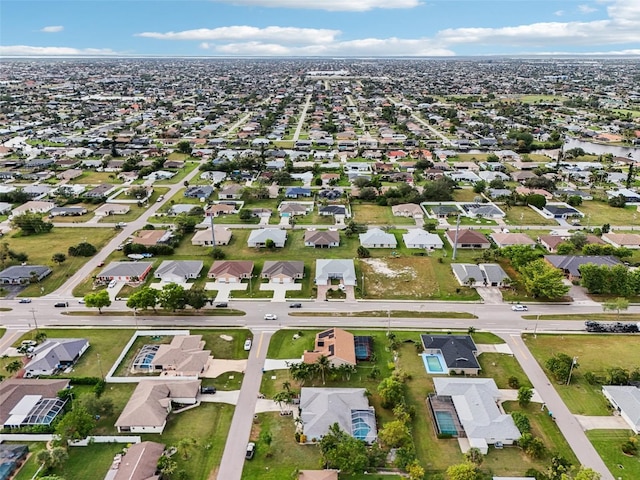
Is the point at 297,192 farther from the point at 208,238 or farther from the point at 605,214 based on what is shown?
the point at 605,214

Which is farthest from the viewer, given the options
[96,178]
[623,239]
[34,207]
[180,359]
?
[96,178]

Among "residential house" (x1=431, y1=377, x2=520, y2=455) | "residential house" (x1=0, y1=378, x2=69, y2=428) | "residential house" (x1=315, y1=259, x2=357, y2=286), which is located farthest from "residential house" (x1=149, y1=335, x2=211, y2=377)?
"residential house" (x1=431, y1=377, x2=520, y2=455)

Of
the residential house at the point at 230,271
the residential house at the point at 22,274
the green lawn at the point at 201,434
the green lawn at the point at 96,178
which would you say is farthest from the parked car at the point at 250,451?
the green lawn at the point at 96,178

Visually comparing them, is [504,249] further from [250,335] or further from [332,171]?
[332,171]

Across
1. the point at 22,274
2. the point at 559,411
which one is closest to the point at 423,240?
the point at 559,411

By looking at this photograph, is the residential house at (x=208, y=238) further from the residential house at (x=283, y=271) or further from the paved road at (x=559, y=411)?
the paved road at (x=559, y=411)

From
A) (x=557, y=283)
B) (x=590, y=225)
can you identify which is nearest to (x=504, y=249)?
(x=557, y=283)

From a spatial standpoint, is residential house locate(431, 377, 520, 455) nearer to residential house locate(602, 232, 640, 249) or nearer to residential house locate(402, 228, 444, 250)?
residential house locate(402, 228, 444, 250)
